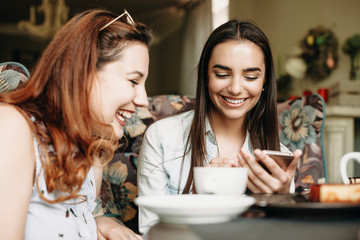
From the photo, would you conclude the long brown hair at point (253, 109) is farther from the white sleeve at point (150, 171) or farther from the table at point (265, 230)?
the table at point (265, 230)

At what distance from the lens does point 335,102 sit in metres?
3.33

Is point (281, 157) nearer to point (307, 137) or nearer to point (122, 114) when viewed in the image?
point (122, 114)

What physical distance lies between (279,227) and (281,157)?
444 millimetres

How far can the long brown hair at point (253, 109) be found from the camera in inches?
58.1

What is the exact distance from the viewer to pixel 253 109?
161cm

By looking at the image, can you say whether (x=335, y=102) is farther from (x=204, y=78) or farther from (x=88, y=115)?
(x=88, y=115)

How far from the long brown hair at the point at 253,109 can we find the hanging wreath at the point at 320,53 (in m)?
2.65

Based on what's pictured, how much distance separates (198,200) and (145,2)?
6.42 m

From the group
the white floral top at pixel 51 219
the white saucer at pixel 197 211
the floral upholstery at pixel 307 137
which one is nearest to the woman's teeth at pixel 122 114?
the white floral top at pixel 51 219

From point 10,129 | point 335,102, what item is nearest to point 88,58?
point 10,129

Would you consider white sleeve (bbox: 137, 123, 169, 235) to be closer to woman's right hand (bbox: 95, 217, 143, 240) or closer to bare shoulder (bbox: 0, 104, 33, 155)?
woman's right hand (bbox: 95, 217, 143, 240)

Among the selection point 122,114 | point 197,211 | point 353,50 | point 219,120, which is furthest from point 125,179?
point 353,50

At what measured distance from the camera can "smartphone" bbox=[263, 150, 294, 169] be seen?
0.93 metres

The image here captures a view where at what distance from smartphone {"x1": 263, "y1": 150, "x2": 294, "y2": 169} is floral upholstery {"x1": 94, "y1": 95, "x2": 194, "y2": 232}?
0.78 metres
